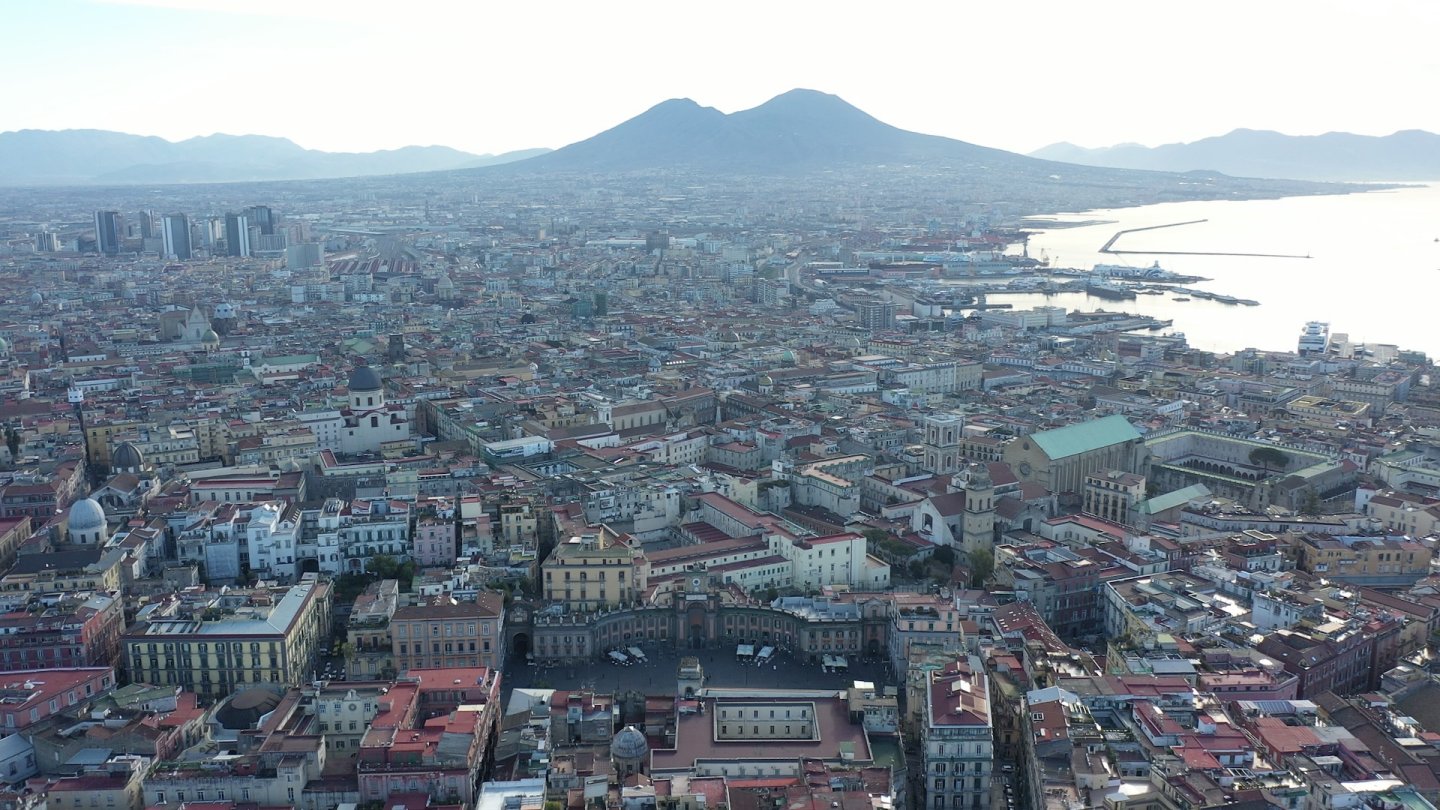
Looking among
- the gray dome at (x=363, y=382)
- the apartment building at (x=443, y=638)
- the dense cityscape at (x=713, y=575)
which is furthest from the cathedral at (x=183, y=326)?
the apartment building at (x=443, y=638)

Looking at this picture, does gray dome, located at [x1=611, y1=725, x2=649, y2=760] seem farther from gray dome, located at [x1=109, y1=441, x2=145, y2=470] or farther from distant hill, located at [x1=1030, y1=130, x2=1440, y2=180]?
distant hill, located at [x1=1030, y1=130, x2=1440, y2=180]

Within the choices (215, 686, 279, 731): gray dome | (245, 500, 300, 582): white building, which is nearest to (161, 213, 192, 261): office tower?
(245, 500, 300, 582): white building

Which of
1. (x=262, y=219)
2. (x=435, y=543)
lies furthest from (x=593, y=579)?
(x=262, y=219)

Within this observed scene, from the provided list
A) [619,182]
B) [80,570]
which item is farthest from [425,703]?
[619,182]

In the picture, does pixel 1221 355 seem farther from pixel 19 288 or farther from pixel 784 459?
pixel 19 288

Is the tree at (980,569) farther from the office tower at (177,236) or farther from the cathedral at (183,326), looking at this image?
the office tower at (177,236)

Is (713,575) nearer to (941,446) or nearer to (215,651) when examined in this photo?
(215,651)
